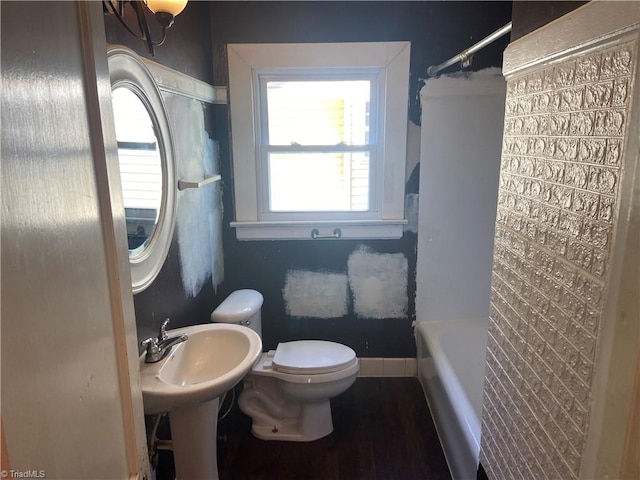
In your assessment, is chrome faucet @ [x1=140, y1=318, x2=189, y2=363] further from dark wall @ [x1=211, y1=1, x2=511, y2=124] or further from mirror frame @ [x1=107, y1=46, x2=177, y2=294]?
dark wall @ [x1=211, y1=1, x2=511, y2=124]

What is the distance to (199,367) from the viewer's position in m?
1.76

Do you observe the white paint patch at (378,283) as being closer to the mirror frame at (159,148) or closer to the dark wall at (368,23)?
the dark wall at (368,23)

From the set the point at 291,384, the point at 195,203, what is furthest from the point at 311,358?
the point at 195,203

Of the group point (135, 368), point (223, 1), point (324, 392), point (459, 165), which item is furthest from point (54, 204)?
point (459, 165)

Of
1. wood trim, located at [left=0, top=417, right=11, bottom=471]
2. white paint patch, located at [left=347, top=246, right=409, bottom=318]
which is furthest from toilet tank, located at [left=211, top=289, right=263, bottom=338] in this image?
wood trim, located at [left=0, top=417, right=11, bottom=471]

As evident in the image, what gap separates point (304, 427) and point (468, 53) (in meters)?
1.95

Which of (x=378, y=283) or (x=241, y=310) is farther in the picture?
(x=378, y=283)

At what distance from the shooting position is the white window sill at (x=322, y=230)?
8.62 ft

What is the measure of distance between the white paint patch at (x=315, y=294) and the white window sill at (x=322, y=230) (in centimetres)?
24

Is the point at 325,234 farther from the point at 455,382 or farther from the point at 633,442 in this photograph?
the point at 633,442

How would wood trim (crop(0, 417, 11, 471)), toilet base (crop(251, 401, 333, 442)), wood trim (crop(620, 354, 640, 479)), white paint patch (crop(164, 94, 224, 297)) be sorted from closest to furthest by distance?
wood trim (crop(0, 417, 11, 471)) < wood trim (crop(620, 354, 640, 479)) < white paint patch (crop(164, 94, 224, 297)) < toilet base (crop(251, 401, 333, 442))

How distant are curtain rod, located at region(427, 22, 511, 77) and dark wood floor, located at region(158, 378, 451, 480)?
1.82m

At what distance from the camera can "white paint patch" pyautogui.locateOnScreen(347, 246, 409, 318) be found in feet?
8.87

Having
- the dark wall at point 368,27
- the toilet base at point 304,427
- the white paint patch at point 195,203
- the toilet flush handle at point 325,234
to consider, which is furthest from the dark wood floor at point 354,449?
the dark wall at point 368,27
